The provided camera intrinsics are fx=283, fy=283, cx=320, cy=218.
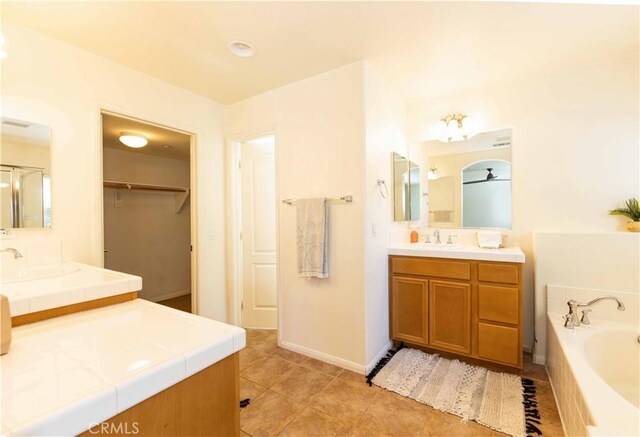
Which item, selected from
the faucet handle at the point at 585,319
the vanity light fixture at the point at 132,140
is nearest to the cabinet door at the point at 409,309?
the faucet handle at the point at 585,319

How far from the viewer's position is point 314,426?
5.35 feet

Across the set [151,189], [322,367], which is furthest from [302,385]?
[151,189]

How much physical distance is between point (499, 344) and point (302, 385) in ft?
4.86

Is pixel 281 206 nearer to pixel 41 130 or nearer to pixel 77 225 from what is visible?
pixel 77 225

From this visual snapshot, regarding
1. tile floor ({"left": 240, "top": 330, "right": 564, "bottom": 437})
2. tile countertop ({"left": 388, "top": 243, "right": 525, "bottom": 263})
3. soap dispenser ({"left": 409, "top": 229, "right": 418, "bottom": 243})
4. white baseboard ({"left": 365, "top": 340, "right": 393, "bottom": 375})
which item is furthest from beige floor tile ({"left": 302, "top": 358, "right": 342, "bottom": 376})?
soap dispenser ({"left": 409, "top": 229, "right": 418, "bottom": 243})

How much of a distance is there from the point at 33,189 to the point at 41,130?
37 centimetres

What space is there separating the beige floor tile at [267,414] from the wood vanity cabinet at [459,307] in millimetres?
1138

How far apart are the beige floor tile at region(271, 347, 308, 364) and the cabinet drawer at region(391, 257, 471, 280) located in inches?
42.9

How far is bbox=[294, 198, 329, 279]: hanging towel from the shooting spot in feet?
7.41

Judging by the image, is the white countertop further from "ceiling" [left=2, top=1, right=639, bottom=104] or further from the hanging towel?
"ceiling" [left=2, top=1, right=639, bottom=104]

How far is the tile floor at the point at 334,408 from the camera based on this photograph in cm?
159

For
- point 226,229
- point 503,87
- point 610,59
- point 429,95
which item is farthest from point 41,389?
point 610,59

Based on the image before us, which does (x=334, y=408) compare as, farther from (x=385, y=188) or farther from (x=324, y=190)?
(x=385, y=188)

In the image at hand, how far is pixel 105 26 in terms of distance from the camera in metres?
1.73
